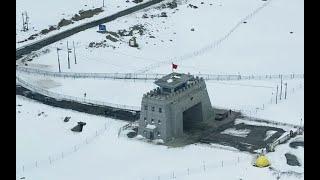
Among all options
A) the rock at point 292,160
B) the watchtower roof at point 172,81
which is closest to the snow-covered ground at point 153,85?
the rock at point 292,160

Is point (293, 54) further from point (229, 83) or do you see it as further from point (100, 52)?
point (100, 52)

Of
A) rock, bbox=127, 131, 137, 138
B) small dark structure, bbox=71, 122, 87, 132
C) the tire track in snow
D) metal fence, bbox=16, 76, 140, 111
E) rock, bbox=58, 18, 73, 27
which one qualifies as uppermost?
rock, bbox=58, 18, 73, 27

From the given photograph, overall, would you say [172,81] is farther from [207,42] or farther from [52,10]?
[52,10]

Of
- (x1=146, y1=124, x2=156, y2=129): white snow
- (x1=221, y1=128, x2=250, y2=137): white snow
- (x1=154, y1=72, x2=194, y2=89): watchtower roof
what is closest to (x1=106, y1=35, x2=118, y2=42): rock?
(x1=154, y1=72, x2=194, y2=89): watchtower roof

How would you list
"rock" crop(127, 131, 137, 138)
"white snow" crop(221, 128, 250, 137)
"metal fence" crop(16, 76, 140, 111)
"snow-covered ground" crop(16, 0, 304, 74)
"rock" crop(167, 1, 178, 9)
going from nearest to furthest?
"white snow" crop(221, 128, 250, 137) → "rock" crop(127, 131, 137, 138) → "metal fence" crop(16, 76, 140, 111) → "snow-covered ground" crop(16, 0, 304, 74) → "rock" crop(167, 1, 178, 9)

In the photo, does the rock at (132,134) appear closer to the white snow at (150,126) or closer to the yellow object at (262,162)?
the white snow at (150,126)

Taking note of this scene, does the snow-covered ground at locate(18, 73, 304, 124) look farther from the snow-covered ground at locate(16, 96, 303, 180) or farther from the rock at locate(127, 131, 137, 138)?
the rock at locate(127, 131, 137, 138)
